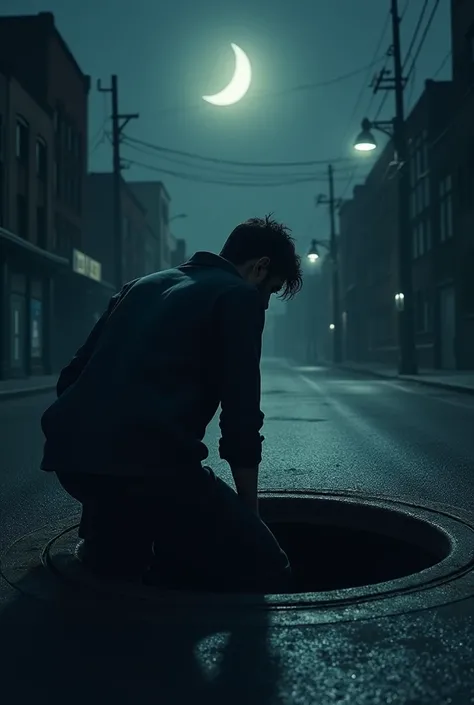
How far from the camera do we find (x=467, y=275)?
1061 inches

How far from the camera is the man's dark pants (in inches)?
102

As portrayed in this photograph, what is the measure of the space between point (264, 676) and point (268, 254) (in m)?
1.46

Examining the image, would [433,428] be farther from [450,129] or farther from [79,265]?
[79,265]

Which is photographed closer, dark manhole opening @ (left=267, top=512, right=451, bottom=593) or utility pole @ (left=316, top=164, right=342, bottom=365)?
dark manhole opening @ (left=267, top=512, right=451, bottom=593)

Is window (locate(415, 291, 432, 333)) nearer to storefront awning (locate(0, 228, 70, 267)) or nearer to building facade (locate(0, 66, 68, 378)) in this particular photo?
building facade (locate(0, 66, 68, 378))

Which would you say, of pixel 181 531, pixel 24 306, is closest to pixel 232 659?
pixel 181 531

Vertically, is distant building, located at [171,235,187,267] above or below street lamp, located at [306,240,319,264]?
above

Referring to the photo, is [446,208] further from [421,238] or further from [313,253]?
[313,253]

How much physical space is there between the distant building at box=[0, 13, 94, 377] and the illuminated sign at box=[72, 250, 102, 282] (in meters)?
0.50

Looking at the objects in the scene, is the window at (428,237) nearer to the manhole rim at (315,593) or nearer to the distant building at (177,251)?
the manhole rim at (315,593)

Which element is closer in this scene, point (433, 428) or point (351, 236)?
point (433, 428)

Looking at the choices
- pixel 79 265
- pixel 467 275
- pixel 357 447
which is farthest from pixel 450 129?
pixel 357 447

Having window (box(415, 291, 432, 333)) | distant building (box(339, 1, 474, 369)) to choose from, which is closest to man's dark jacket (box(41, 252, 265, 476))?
distant building (box(339, 1, 474, 369))

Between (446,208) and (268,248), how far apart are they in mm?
28428
